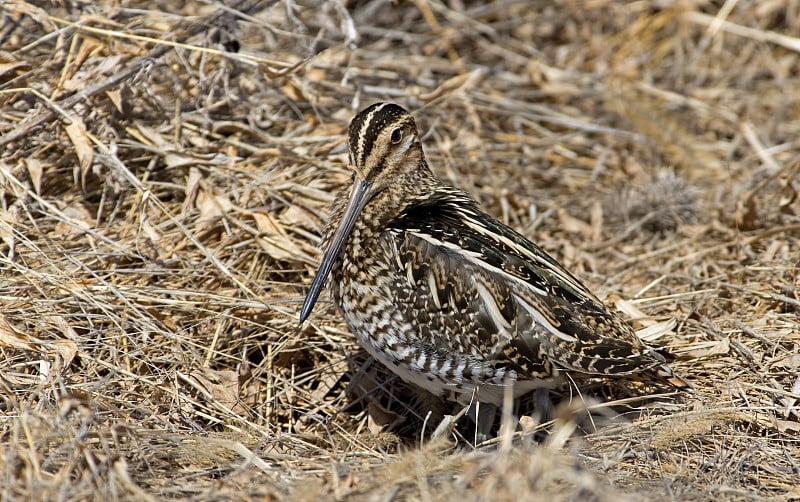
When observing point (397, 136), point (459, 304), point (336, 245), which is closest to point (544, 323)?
point (459, 304)

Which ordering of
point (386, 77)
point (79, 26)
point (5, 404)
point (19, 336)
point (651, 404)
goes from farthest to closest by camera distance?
point (386, 77) → point (79, 26) → point (651, 404) → point (19, 336) → point (5, 404)

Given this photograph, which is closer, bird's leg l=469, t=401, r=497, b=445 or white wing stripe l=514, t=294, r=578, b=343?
white wing stripe l=514, t=294, r=578, b=343

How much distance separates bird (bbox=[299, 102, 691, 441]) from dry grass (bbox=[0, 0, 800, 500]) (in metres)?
0.27

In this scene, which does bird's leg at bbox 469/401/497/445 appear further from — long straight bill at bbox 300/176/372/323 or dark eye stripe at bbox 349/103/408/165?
dark eye stripe at bbox 349/103/408/165

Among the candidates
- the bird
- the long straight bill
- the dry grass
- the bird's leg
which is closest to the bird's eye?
the bird

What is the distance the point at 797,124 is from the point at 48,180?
4830 mm

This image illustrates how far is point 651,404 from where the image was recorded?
3.70 m

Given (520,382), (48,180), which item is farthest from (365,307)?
(48,180)

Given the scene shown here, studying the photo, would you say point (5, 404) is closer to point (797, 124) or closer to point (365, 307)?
point (365, 307)

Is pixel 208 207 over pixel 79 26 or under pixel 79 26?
under

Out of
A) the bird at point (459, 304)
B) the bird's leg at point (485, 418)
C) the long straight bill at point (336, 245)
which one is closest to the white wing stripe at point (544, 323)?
the bird at point (459, 304)

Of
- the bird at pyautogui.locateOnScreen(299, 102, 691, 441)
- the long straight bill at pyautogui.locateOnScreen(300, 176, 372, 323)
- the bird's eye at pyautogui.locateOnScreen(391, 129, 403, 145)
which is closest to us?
the bird at pyautogui.locateOnScreen(299, 102, 691, 441)

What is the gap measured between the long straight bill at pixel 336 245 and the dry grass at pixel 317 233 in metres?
0.43

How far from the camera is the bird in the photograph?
3.40 meters
